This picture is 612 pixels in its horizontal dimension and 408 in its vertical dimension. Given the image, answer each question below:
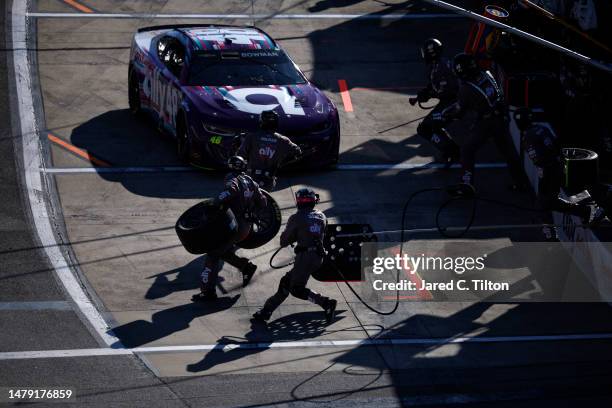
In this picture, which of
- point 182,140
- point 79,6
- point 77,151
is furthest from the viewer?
point 79,6

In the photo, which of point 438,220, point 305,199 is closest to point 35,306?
point 305,199

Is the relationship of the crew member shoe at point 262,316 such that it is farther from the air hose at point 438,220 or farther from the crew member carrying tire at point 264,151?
the crew member carrying tire at point 264,151

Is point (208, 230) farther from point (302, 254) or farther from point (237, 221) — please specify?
point (302, 254)

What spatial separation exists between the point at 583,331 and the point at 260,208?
3997 mm

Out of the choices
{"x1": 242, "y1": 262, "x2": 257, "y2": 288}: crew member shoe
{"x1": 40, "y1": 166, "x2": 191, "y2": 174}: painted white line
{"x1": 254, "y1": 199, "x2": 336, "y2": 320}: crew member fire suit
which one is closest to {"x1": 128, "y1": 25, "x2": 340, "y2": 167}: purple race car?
{"x1": 40, "y1": 166, "x2": 191, "y2": 174}: painted white line

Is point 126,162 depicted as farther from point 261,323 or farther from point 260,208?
point 261,323

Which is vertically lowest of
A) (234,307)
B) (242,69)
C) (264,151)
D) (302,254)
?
(234,307)

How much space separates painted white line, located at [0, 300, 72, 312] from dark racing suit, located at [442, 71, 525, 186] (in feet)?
20.7

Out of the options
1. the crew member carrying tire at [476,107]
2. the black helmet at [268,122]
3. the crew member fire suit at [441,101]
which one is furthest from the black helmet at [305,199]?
the crew member fire suit at [441,101]

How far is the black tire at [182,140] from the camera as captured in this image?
16438 millimetres

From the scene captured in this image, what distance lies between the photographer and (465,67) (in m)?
15.8

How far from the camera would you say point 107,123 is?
18.7 m

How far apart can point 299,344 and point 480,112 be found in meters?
5.57

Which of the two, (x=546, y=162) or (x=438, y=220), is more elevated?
(x=546, y=162)
